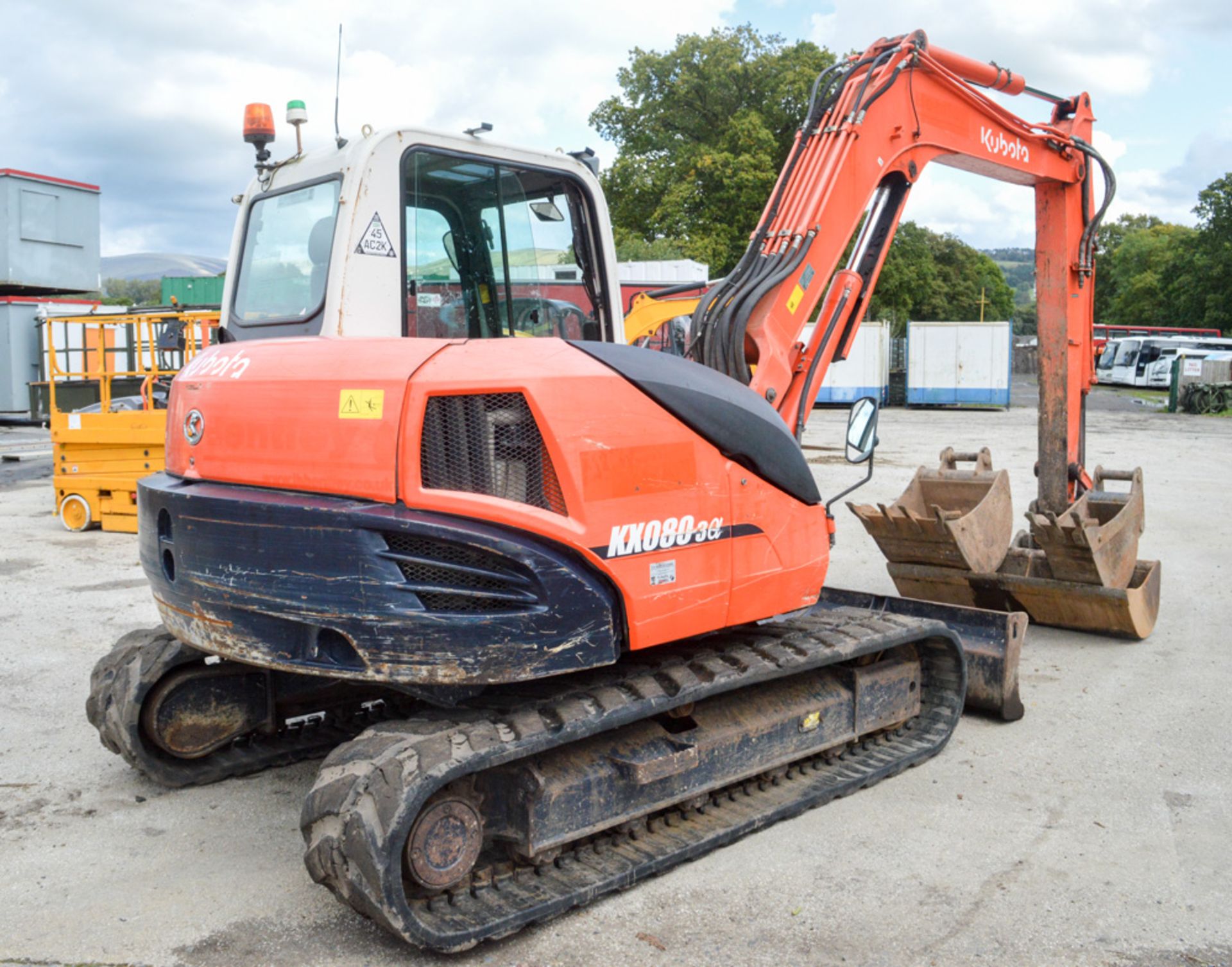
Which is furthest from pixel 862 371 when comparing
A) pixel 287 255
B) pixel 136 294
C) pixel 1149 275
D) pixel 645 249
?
pixel 136 294

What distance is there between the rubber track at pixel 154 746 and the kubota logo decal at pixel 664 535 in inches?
83.2

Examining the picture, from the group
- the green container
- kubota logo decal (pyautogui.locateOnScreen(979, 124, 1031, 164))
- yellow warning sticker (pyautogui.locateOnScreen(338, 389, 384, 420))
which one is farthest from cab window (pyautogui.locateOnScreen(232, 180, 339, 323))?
the green container

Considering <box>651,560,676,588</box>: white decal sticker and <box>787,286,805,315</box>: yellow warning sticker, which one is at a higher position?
<box>787,286,805,315</box>: yellow warning sticker

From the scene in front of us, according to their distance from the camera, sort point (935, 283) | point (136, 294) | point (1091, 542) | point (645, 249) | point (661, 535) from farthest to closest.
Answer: point (136, 294), point (935, 283), point (645, 249), point (1091, 542), point (661, 535)

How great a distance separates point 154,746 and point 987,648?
3.96 m

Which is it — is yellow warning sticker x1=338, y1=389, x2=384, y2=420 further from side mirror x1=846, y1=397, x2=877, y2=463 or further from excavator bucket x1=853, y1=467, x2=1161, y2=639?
excavator bucket x1=853, y1=467, x2=1161, y2=639

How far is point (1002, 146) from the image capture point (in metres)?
6.80

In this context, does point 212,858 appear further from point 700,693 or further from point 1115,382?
point 1115,382

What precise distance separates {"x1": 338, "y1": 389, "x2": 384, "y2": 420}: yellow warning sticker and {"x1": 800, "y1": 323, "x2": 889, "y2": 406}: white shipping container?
2849 centimetres

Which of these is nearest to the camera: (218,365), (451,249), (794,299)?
(218,365)

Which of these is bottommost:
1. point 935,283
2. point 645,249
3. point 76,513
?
point 76,513

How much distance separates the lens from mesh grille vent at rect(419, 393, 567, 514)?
347 cm

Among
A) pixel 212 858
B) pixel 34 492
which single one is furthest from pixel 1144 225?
pixel 212 858

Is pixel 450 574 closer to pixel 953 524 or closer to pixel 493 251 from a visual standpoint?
pixel 493 251
